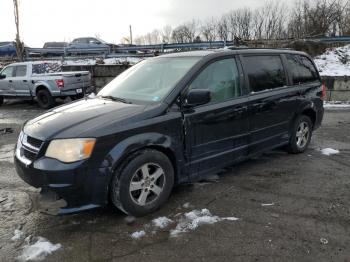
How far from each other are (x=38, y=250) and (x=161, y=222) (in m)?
1.19

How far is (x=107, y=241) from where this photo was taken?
11.3ft

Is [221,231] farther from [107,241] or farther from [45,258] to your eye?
[45,258]

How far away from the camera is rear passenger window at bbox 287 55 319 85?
5809mm

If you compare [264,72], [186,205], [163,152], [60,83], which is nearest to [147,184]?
[163,152]

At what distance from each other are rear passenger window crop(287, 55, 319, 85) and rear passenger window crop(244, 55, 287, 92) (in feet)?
1.01

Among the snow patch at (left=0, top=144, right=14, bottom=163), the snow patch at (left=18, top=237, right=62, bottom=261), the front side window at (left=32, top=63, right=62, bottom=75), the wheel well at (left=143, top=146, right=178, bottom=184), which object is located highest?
the front side window at (left=32, top=63, right=62, bottom=75)

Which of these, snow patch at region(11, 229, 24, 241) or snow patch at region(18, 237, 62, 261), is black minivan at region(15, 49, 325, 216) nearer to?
snow patch at region(18, 237, 62, 261)

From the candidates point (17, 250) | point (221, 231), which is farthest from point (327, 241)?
point (17, 250)

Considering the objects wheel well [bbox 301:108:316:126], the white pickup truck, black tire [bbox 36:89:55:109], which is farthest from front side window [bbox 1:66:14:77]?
wheel well [bbox 301:108:316:126]

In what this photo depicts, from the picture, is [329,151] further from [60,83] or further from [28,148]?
[60,83]

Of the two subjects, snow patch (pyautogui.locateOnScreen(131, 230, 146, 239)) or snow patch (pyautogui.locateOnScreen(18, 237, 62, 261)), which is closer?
Answer: snow patch (pyautogui.locateOnScreen(18, 237, 62, 261))

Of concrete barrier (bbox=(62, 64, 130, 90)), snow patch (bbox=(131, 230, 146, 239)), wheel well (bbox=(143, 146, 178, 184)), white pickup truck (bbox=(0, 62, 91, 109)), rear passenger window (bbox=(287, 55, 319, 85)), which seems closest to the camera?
snow patch (bbox=(131, 230, 146, 239))

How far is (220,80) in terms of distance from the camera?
15.0ft

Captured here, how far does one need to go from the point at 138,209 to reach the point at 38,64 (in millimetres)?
11680
